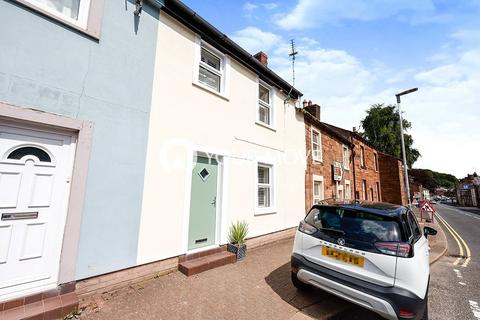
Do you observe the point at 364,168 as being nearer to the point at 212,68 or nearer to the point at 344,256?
the point at 212,68

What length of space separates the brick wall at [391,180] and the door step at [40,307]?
85.2 feet

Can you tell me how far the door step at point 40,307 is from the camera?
2.72 m

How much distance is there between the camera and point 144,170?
167 inches

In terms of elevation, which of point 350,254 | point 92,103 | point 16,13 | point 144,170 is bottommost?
point 350,254

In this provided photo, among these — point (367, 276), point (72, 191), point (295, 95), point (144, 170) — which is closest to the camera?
point (367, 276)

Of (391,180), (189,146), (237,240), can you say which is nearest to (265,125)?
(189,146)

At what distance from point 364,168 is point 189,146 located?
17455mm

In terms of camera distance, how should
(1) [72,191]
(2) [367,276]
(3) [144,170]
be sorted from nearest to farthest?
(2) [367,276] < (1) [72,191] < (3) [144,170]

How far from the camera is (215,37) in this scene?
6098mm

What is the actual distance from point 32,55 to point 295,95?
820cm

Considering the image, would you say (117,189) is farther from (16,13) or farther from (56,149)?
(16,13)

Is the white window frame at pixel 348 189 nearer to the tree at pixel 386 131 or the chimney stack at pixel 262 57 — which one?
the chimney stack at pixel 262 57

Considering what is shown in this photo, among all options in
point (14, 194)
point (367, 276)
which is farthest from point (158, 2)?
point (367, 276)

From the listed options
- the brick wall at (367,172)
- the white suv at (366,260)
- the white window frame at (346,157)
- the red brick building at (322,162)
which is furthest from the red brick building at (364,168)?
the white suv at (366,260)
